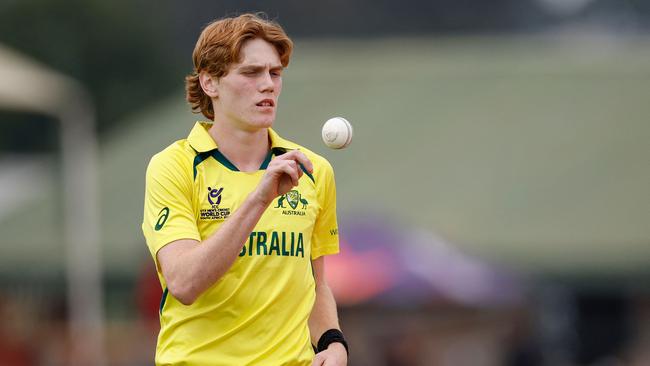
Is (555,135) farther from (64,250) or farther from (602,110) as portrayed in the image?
(64,250)

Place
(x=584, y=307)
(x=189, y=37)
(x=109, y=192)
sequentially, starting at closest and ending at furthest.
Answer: (x=584, y=307)
(x=109, y=192)
(x=189, y=37)

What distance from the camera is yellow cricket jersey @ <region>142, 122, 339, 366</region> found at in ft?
22.0

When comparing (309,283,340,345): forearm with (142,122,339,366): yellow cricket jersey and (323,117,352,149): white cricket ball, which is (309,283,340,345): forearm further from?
(323,117,352,149): white cricket ball

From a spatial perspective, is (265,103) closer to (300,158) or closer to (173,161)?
(173,161)

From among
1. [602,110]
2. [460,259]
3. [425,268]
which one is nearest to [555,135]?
[602,110]

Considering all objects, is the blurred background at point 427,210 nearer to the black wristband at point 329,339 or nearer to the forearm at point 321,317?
the forearm at point 321,317

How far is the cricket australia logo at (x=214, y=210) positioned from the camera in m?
6.69

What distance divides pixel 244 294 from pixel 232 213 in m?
0.37

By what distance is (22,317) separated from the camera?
1096 inches

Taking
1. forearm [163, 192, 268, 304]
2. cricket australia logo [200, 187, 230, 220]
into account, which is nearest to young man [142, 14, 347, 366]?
cricket australia logo [200, 187, 230, 220]

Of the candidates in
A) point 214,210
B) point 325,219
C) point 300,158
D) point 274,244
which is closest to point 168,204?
point 214,210

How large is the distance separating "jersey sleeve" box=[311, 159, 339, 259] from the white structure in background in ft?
59.7

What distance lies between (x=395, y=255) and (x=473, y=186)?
7.99 m

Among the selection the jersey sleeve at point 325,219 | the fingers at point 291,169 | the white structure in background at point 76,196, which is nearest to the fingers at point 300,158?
the fingers at point 291,169
